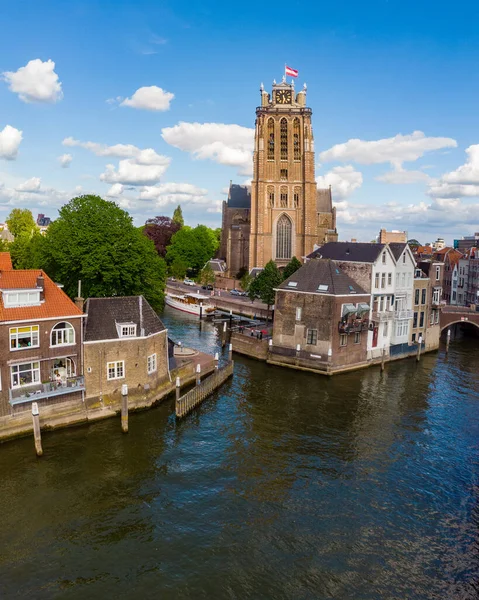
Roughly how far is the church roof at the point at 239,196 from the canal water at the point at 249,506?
95.6 meters

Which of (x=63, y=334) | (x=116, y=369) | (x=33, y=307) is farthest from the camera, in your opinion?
(x=116, y=369)

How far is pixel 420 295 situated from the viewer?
194 feet

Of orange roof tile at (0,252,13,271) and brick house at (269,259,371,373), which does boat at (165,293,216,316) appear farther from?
orange roof tile at (0,252,13,271)

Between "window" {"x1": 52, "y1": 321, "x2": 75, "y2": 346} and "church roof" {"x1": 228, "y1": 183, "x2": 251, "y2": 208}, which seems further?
"church roof" {"x1": 228, "y1": 183, "x2": 251, "y2": 208}

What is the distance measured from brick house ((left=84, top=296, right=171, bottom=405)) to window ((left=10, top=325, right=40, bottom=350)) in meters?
3.33

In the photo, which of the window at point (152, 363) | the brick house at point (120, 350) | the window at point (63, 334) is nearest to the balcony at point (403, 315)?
the brick house at point (120, 350)

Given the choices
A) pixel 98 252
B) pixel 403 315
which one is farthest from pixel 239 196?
pixel 98 252

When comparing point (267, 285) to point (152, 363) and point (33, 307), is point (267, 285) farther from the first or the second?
point (33, 307)

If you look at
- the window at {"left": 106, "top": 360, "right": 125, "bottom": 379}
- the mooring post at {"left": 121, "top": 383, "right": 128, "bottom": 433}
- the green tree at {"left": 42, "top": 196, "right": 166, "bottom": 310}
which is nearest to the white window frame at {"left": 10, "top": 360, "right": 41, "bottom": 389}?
the window at {"left": 106, "top": 360, "right": 125, "bottom": 379}

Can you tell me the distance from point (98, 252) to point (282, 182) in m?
69.7

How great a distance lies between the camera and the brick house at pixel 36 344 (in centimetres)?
2995

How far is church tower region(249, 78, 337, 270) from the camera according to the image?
108 meters

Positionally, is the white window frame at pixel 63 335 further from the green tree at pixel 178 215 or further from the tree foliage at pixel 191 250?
the green tree at pixel 178 215

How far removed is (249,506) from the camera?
81.7 feet
